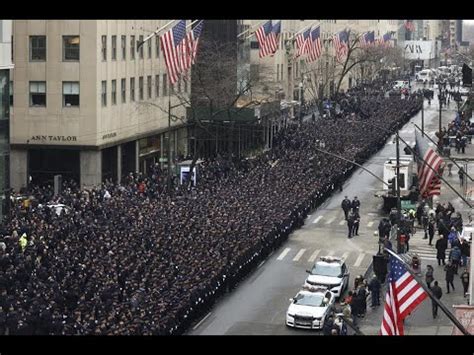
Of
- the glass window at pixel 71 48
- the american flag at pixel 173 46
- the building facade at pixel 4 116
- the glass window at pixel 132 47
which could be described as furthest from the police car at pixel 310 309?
the glass window at pixel 132 47

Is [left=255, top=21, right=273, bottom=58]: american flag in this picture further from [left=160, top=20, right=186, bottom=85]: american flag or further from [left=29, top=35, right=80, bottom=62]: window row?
[left=160, top=20, right=186, bottom=85]: american flag

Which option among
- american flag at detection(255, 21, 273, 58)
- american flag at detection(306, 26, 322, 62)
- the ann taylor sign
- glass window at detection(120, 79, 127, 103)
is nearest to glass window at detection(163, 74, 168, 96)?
glass window at detection(120, 79, 127, 103)

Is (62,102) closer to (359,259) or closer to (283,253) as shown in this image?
(283,253)

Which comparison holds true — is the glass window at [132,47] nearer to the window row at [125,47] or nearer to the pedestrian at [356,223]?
→ the window row at [125,47]

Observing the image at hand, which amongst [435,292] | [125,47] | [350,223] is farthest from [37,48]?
[435,292]

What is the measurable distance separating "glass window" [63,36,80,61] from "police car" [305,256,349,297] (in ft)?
79.0

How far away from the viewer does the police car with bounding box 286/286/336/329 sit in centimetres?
2475

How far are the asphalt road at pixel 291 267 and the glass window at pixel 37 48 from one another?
15.4 meters

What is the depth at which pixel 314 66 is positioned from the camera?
342 feet

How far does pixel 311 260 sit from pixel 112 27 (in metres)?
21.8

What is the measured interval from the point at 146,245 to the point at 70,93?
24.4 meters

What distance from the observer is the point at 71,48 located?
164 feet

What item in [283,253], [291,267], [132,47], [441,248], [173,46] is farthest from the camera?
[132,47]
